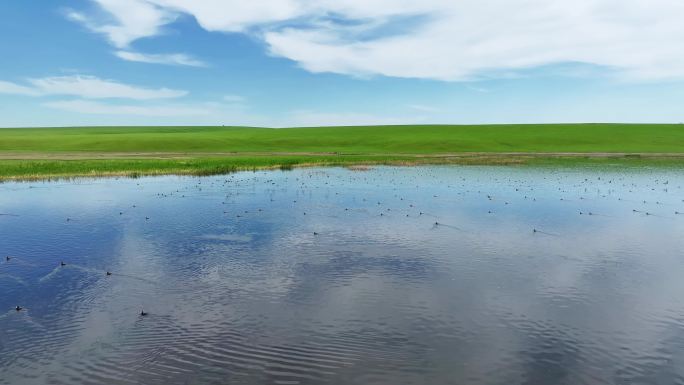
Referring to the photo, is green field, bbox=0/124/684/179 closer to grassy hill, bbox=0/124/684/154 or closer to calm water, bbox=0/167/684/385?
grassy hill, bbox=0/124/684/154

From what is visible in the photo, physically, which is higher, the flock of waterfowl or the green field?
the green field

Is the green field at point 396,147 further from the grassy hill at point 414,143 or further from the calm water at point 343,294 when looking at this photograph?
the calm water at point 343,294

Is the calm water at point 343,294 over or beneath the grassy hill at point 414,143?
beneath

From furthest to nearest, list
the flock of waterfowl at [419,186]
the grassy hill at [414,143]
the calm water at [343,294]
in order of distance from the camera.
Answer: the grassy hill at [414,143]
the flock of waterfowl at [419,186]
the calm water at [343,294]

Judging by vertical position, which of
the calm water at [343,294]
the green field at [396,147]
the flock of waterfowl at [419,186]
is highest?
the green field at [396,147]

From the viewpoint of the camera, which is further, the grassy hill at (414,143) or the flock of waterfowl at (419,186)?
the grassy hill at (414,143)

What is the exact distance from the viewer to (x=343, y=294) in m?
18.8

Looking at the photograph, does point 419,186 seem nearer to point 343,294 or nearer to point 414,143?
point 343,294

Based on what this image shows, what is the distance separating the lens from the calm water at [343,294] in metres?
13.4

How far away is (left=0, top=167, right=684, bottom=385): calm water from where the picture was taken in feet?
43.8

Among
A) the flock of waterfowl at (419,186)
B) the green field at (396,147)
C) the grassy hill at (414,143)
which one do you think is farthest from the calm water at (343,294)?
the grassy hill at (414,143)

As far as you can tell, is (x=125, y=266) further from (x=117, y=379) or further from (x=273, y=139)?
(x=273, y=139)

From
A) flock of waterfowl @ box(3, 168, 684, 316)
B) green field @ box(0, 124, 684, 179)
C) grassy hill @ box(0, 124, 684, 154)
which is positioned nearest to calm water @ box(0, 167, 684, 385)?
flock of waterfowl @ box(3, 168, 684, 316)

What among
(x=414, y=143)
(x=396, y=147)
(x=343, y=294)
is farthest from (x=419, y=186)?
(x=414, y=143)
